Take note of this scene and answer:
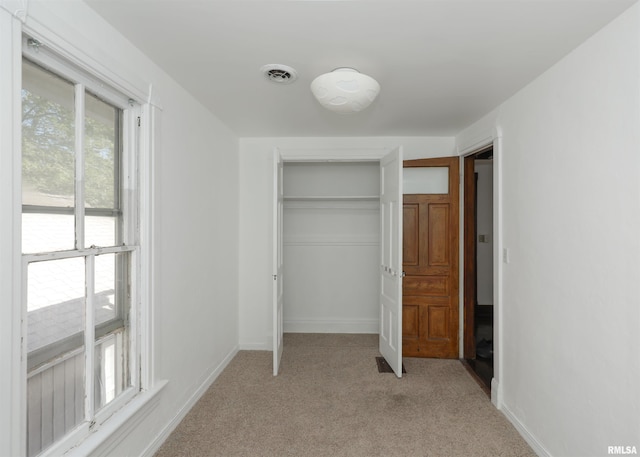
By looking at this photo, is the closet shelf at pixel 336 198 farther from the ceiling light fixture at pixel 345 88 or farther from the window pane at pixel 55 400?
the window pane at pixel 55 400

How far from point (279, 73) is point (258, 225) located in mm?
1992

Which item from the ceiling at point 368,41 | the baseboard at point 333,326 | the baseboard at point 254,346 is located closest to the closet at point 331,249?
the baseboard at point 333,326

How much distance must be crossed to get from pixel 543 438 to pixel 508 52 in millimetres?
2300

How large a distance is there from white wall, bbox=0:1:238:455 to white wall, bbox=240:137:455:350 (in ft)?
1.16

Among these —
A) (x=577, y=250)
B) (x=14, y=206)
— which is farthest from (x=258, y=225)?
(x=577, y=250)

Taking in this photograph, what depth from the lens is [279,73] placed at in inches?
81.5

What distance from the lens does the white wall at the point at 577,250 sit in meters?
1.45

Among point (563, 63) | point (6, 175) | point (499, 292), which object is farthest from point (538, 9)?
point (6, 175)

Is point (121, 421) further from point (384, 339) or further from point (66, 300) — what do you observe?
point (384, 339)

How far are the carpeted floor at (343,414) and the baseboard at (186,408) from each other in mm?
37

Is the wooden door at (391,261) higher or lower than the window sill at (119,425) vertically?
higher

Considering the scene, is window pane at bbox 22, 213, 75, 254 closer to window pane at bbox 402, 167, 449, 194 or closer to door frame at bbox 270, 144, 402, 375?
door frame at bbox 270, 144, 402, 375

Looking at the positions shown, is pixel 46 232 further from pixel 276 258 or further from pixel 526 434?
pixel 526 434

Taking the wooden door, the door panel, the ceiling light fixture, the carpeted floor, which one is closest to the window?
the carpeted floor
